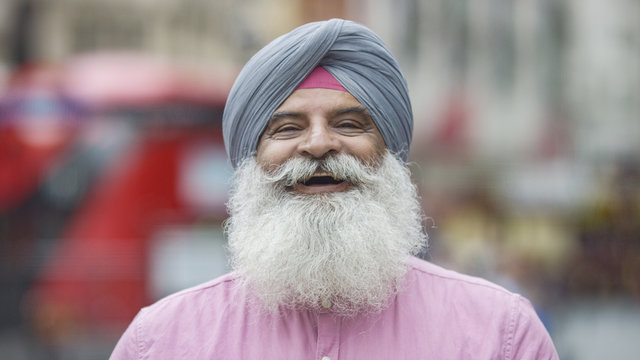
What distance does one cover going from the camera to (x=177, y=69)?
381 inches

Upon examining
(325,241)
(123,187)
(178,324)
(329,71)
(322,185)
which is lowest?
(123,187)

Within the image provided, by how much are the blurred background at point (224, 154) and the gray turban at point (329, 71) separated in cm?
74

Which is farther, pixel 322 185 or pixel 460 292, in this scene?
pixel 322 185

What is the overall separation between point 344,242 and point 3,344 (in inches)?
314

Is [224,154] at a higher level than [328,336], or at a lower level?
lower

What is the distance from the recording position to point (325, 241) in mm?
2184

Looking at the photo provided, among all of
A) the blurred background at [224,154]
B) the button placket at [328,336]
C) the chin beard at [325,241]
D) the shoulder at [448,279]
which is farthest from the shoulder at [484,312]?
the blurred background at [224,154]

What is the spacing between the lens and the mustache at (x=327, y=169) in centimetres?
214

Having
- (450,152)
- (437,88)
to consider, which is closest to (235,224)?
(450,152)

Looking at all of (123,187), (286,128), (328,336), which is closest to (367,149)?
(286,128)

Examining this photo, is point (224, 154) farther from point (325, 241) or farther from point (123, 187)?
point (325, 241)

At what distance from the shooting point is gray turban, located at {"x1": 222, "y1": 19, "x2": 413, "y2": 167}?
2.20 meters

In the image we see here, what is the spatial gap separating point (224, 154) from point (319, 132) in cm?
724

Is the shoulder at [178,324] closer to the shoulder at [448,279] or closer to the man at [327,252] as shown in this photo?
the man at [327,252]
